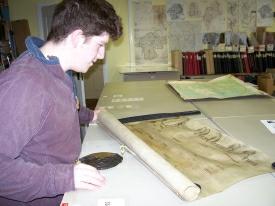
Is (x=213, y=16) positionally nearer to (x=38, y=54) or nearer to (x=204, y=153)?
(x=204, y=153)

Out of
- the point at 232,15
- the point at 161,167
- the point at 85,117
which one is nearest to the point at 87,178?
the point at 161,167

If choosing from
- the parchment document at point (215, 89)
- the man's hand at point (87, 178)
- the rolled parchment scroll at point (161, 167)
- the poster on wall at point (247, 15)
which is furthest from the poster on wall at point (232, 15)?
the man's hand at point (87, 178)

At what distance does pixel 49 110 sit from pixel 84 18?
31 cm

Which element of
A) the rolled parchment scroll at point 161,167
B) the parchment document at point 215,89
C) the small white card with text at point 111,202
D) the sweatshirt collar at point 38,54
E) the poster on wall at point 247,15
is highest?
the poster on wall at point 247,15

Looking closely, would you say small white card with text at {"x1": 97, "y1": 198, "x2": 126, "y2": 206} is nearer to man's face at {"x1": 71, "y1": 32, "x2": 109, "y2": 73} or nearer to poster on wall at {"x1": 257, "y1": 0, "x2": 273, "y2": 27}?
man's face at {"x1": 71, "y1": 32, "x2": 109, "y2": 73}

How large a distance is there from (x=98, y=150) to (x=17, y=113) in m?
0.42

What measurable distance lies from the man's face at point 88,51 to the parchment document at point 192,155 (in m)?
0.31

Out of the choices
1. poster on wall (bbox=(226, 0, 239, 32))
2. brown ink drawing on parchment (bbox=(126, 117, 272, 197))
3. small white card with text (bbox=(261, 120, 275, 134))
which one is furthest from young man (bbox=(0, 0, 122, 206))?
poster on wall (bbox=(226, 0, 239, 32))

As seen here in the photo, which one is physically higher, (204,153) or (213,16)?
(213,16)

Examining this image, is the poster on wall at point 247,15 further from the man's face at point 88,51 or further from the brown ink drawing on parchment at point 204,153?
the man's face at point 88,51

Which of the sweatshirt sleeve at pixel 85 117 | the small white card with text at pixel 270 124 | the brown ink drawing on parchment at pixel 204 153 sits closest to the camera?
the brown ink drawing on parchment at pixel 204 153

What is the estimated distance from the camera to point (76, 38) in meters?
0.98

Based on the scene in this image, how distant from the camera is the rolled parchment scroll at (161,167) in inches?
31.2

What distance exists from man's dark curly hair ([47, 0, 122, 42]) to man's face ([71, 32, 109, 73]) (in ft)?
0.09
